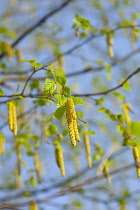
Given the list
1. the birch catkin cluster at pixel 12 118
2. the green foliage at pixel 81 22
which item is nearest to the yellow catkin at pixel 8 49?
the green foliage at pixel 81 22

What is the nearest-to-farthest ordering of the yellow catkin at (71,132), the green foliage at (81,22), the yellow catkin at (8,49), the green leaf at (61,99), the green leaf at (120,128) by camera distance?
1. the yellow catkin at (71,132)
2. the green leaf at (61,99)
3. the green leaf at (120,128)
4. the green foliage at (81,22)
5. the yellow catkin at (8,49)

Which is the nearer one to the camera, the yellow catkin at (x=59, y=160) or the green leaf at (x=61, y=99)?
the green leaf at (x=61, y=99)

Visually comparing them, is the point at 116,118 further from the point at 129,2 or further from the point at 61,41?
the point at 61,41

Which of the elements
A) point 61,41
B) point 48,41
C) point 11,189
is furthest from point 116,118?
point 48,41

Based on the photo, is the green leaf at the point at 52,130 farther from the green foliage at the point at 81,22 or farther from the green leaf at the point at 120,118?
the green foliage at the point at 81,22

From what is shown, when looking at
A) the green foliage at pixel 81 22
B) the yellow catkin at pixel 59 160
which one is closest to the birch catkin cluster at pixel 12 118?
the yellow catkin at pixel 59 160

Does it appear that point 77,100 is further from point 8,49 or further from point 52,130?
point 8,49

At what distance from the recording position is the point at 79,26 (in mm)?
3273

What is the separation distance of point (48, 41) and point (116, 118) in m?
3.73

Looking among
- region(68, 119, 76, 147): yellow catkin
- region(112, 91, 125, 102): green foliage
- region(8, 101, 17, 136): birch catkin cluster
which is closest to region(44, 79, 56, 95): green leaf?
region(68, 119, 76, 147): yellow catkin

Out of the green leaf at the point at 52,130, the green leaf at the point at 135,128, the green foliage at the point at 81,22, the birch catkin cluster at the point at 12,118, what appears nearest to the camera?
the green leaf at the point at 135,128

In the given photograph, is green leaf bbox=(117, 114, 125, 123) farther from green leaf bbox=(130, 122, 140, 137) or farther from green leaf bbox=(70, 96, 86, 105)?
green leaf bbox=(70, 96, 86, 105)

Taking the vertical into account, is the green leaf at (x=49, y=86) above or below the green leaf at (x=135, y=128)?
above

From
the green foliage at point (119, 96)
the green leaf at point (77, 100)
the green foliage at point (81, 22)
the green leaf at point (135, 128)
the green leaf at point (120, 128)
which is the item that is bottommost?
the green leaf at point (135, 128)
